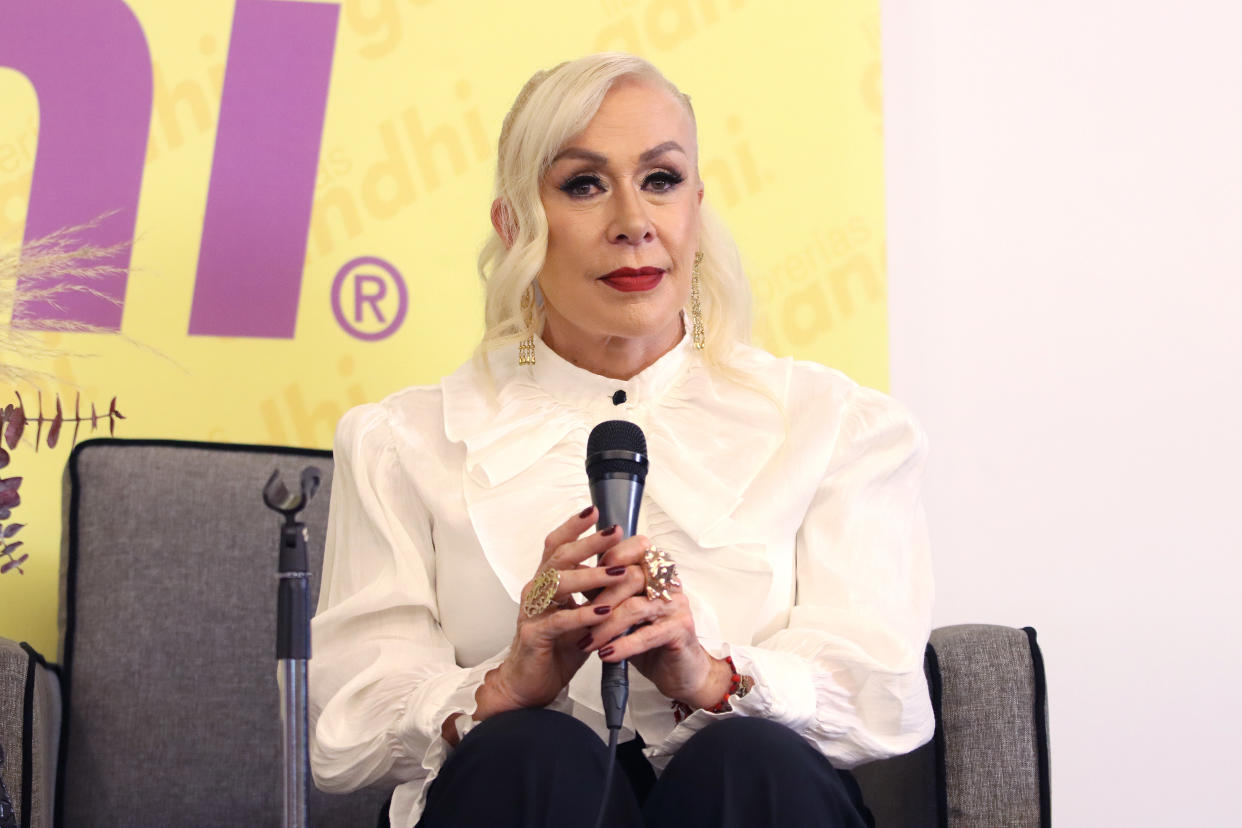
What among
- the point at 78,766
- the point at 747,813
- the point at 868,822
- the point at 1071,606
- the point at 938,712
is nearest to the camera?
the point at 747,813

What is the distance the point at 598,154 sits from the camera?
1646mm

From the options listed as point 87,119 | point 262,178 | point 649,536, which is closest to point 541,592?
point 649,536

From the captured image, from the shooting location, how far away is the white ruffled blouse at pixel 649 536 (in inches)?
58.0

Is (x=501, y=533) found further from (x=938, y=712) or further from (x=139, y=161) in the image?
(x=139, y=161)

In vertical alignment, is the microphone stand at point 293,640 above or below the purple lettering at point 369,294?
below

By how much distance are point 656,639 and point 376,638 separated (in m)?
0.44

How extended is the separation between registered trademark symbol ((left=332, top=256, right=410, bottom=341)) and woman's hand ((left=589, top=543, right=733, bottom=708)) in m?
0.91

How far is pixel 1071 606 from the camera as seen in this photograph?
2242 millimetres

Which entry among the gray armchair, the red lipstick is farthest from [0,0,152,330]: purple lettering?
the red lipstick

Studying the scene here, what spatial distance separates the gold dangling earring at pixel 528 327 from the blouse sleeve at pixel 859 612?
409mm

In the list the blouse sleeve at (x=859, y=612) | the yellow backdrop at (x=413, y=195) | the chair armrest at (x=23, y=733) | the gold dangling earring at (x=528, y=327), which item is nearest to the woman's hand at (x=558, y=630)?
the blouse sleeve at (x=859, y=612)

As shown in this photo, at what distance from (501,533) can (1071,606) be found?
1.10 metres

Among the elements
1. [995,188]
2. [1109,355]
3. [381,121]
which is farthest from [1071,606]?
[381,121]

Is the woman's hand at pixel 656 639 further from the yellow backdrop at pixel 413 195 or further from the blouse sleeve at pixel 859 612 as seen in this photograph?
the yellow backdrop at pixel 413 195
